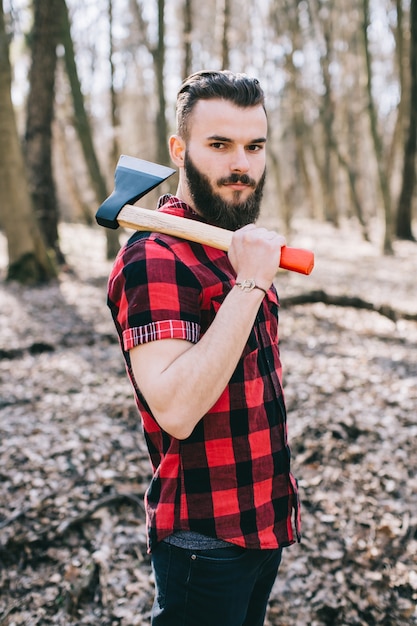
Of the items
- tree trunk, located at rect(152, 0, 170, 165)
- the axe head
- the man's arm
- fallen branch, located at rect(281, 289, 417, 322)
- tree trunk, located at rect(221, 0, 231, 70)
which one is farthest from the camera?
tree trunk, located at rect(221, 0, 231, 70)

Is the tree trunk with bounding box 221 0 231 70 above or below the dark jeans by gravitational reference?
above

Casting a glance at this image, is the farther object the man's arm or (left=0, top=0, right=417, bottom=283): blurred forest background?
(left=0, top=0, right=417, bottom=283): blurred forest background

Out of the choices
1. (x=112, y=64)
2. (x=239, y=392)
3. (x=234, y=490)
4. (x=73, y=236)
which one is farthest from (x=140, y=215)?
(x=73, y=236)

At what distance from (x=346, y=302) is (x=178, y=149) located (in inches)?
281

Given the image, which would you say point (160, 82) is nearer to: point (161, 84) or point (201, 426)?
point (161, 84)

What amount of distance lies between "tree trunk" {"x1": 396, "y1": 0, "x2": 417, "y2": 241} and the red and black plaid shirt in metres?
16.0

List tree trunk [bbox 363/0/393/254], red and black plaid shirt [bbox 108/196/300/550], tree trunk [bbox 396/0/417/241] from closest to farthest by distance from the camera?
red and black plaid shirt [bbox 108/196/300/550]
tree trunk [bbox 363/0/393/254]
tree trunk [bbox 396/0/417/241]

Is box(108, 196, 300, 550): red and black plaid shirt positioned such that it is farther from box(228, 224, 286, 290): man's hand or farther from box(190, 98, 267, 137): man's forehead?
box(190, 98, 267, 137): man's forehead

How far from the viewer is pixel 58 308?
9086 millimetres

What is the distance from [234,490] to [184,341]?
1.88ft

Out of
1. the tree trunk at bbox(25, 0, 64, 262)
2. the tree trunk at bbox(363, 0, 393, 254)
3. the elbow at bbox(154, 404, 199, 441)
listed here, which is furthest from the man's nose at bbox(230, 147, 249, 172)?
the tree trunk at bbox(363, 0, 393, 254)

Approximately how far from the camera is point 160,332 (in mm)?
1561

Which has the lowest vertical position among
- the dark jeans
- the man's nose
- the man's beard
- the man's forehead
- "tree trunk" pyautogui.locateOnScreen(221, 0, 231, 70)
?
the dark jeans

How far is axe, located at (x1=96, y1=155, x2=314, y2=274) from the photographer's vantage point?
1831 mm
